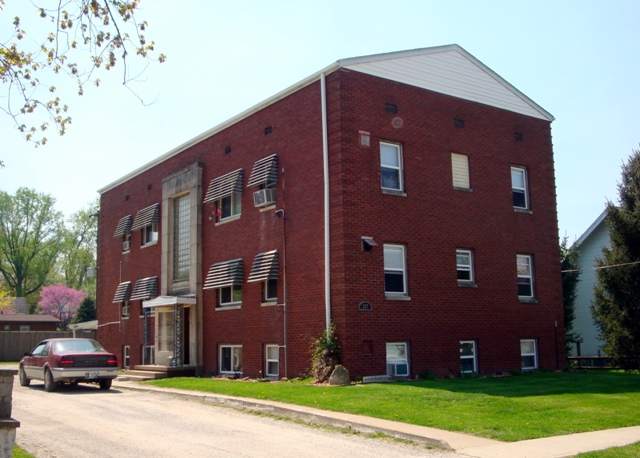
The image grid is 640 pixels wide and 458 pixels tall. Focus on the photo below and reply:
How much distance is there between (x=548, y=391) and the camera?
16.4 m

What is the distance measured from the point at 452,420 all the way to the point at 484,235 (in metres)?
10.4

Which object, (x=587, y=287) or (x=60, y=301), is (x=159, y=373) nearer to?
(x=587, y=287)

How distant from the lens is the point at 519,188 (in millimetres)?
23469

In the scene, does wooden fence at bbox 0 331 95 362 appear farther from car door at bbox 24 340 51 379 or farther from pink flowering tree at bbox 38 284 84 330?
pink flowering tree at bbox 38 284 84 330

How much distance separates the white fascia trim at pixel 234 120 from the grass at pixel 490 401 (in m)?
8.45

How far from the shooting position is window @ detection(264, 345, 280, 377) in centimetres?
2119

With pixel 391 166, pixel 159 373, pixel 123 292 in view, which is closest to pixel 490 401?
pixel 391 166

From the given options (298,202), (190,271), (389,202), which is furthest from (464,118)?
(190,271)

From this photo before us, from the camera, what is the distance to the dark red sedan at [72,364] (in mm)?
20000

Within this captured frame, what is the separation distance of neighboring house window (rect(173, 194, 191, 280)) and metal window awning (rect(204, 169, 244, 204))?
2433 millimetres

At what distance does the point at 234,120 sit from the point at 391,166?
6.42 meters

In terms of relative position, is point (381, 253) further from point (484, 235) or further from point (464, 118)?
point (464, 118)

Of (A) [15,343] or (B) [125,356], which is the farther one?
(A) [15,343]

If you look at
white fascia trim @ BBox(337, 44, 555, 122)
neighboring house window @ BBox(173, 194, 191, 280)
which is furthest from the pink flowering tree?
white fascia trim @ BBox(337, 44, 555, 122)
